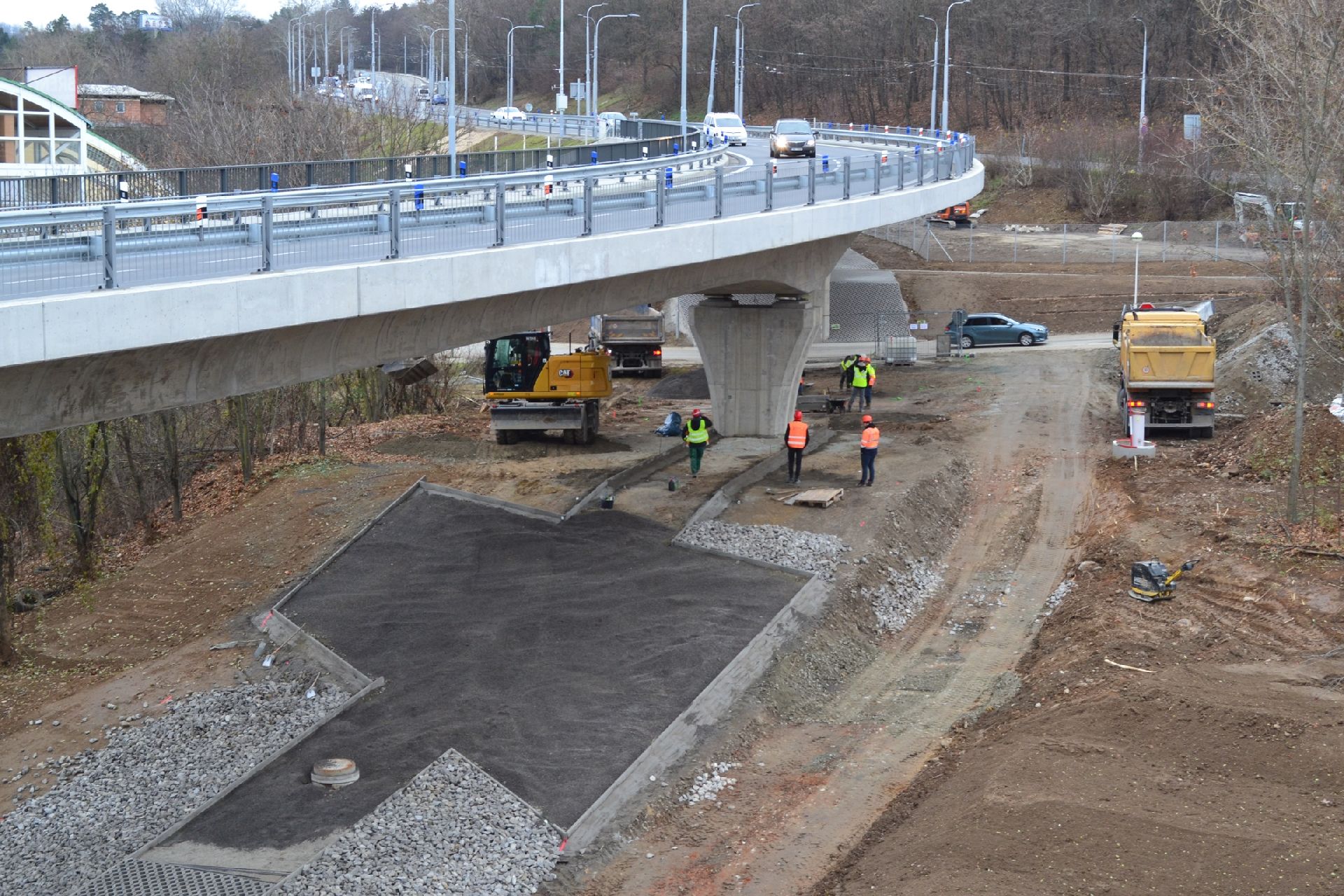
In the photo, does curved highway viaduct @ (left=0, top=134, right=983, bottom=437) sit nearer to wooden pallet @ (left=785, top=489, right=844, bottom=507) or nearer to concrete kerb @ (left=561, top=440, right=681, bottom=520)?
concrete kerb @ (left=561, top=440, right=681, bottom=520)

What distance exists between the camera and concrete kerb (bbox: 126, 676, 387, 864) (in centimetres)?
1521

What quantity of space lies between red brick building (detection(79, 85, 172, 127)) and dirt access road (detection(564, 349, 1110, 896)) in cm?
6057

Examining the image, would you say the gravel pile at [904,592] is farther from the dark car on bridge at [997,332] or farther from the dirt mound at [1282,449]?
the dark car on bridge at [997,332]

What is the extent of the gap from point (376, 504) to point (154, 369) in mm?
13634

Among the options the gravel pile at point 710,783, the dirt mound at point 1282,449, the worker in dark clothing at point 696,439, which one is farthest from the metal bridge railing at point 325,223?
the dirt mound at point 1282,449

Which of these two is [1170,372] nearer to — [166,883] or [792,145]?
[792,145]

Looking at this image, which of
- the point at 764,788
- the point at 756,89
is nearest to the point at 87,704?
the point at 764,788

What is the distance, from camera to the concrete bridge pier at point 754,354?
3372 centimetres

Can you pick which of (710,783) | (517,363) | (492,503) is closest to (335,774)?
(710,783)

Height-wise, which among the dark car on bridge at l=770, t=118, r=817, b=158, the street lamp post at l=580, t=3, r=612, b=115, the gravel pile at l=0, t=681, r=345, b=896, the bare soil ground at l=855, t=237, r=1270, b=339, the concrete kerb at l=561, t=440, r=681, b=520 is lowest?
the gravel pile at l=0, t=681, r=345, b=896

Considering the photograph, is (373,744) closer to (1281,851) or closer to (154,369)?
(154,369)

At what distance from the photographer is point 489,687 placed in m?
18.9

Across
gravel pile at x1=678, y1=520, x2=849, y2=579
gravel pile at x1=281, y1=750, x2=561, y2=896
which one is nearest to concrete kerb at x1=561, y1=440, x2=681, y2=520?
gravel pile at x1=678, y1=520, x2=849, y2=579

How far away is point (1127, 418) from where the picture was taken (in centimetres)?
3256
